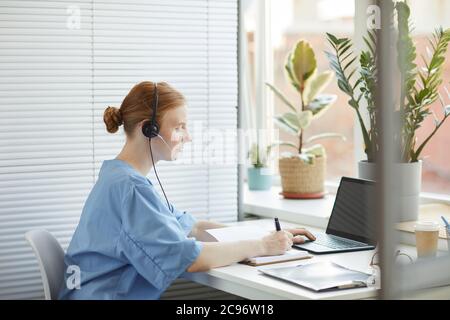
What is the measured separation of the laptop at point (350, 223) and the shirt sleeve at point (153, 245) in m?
0.49

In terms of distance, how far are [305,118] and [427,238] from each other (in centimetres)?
108

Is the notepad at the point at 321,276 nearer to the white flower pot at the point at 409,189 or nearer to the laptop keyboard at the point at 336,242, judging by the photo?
Answer: the laptop keyboard at the point at 336,242

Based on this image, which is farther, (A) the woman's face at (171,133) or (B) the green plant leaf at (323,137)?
(B) the green plant leaf at (323,137)

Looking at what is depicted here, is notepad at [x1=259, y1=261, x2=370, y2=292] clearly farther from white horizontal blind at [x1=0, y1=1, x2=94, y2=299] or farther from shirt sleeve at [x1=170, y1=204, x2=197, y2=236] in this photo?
white horizontal blind at [x1=0, y1=1, x2=94, y2=299]

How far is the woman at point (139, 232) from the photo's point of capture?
2.14 meters

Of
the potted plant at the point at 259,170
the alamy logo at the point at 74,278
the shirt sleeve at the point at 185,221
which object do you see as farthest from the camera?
the potted plant at the point at 259,170

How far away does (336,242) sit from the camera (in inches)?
99.0

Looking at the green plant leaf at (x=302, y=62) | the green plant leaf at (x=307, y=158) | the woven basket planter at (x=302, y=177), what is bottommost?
the woven basket planter at (x=302, y=177)

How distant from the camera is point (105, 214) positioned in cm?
222

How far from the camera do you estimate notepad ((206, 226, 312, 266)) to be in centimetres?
225

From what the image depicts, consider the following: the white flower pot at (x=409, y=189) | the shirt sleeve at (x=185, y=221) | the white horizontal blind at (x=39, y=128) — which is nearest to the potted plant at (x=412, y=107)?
the white flower pot at (x=409, y=189)

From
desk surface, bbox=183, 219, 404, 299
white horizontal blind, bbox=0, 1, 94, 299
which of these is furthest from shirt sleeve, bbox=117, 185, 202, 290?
white horizontal blind, bbox=0, 1, 94, 299
